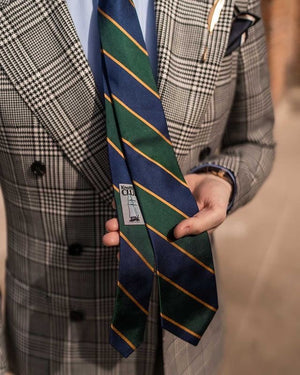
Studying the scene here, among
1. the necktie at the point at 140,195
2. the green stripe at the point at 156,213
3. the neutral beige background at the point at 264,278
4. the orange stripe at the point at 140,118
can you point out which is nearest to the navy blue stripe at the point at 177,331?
the necktie at the point at 140,195

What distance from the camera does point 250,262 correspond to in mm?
2424

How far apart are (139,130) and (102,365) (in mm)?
417

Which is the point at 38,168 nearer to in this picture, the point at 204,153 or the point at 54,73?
the point at 54,73

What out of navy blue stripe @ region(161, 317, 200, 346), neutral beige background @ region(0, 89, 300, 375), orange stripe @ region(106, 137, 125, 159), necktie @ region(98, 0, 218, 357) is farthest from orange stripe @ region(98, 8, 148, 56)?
neutral beige background @ region(0, 89, 300, 375)

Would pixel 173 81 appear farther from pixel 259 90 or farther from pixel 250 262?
pixel 250 262

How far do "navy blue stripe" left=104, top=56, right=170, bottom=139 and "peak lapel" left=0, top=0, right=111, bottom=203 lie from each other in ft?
0.15

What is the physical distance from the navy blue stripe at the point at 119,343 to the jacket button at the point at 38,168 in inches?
9.4

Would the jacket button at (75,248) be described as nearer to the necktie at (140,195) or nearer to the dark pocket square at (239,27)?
the necktie at (140,195)

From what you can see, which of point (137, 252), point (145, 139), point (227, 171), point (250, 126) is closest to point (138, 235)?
point (137, 252)

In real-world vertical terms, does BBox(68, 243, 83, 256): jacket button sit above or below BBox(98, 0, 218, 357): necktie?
below

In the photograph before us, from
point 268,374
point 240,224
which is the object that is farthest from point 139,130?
point 240,224

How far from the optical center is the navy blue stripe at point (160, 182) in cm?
65

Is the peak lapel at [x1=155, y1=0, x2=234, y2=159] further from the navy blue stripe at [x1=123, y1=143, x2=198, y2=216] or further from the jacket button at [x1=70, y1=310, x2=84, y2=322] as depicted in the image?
the jacket button at [x1=70, y1=310, x2=84, y2=322]

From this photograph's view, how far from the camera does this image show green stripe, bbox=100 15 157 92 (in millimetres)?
661
